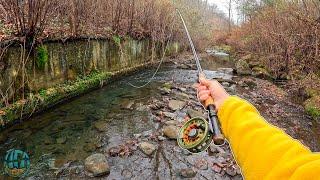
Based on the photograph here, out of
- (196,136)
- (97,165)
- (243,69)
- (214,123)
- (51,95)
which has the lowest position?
(97,165)

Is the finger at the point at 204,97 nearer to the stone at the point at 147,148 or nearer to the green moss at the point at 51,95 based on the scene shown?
the stone at the point at 147,148

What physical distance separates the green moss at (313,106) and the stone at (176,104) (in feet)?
12.9

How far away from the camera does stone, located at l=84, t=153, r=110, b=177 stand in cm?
536

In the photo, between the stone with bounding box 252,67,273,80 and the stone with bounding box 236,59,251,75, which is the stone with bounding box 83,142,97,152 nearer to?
the stone with bounding box 252,67,273,80

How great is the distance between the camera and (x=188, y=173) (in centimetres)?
558

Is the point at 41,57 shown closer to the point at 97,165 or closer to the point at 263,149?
the point at 97,165

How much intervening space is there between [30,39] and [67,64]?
2054mm

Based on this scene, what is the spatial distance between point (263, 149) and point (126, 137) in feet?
19.6

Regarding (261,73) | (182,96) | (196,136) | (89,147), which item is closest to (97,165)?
(89,147)

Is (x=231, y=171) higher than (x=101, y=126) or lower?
lower

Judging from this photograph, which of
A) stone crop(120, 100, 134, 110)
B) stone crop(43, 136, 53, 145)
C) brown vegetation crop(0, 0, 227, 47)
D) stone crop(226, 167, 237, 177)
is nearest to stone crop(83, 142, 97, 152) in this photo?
stone crop(43, 136, 53, 145)

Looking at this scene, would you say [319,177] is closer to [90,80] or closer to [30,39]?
[30,39]

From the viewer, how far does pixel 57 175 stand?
5.24 meters

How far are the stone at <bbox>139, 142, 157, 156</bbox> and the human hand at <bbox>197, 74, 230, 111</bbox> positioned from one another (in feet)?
14.7
